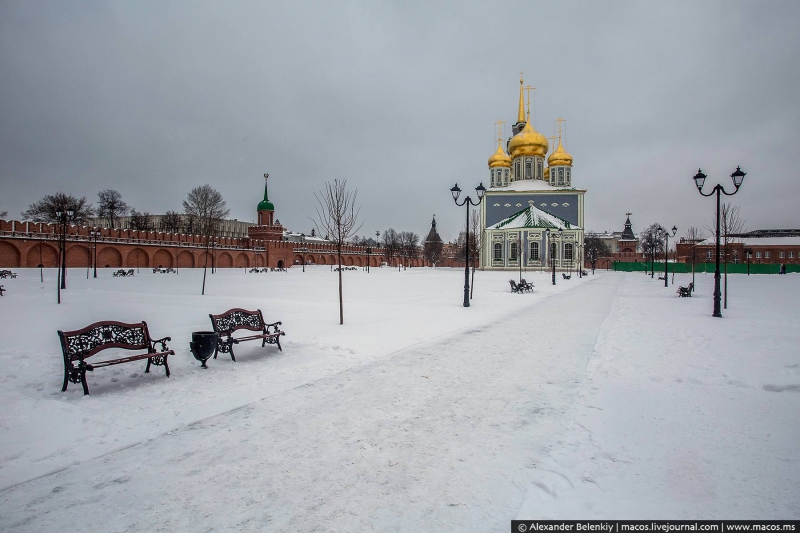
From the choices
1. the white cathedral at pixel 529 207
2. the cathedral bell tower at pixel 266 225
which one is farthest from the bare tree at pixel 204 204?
the white cathedral at pixel 529 207

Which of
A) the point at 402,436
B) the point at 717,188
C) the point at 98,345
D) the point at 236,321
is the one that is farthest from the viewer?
the point at 717,188

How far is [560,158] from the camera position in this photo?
69562mm

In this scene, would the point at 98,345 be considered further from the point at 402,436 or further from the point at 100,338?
the point at 402,436

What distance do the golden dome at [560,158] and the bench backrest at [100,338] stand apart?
71364 millimetres

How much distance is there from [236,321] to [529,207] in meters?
62.4

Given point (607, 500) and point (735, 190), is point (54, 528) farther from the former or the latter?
point (735, 190)

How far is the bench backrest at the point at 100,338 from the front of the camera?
5.75 m

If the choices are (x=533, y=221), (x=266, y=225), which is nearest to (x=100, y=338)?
(x=533, y=221)

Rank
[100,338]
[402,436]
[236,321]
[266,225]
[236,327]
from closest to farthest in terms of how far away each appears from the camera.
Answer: [402,436]
[100,338]
[236,327]
[236,321]
[266,225]

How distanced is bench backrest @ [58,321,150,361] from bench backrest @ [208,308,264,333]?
1.24m

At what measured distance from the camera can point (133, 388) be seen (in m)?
6.00

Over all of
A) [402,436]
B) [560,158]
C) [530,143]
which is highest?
[530,143]

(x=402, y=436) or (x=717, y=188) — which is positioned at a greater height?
(x=717, y=188)

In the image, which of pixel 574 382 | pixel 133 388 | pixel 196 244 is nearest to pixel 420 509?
pixel 574 382
